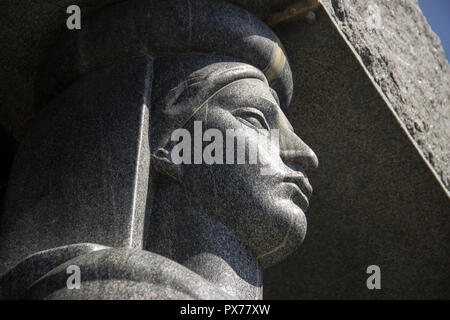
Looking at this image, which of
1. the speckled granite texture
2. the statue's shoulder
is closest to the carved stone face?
the statue's shoulder

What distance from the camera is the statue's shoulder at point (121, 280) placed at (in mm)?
2348

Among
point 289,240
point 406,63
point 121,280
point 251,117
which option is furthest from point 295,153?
point 406,63

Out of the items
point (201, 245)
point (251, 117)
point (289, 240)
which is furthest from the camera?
point (251, 117)

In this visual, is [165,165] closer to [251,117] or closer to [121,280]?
[251,117]

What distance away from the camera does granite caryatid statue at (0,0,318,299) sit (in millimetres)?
2928

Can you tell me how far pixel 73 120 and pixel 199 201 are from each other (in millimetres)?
868

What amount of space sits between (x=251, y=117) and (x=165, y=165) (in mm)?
545

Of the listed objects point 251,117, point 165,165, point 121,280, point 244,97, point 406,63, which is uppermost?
point 406,63

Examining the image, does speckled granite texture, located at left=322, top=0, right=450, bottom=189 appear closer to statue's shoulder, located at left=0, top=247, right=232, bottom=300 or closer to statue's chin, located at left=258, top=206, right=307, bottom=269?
statue's chin, located at left=258, top=206, right=307, bottom=269

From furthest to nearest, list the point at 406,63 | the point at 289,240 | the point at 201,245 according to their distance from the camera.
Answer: the point at 406,63 → the point at 289,240 → the point at 201,245

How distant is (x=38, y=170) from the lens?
330 centimetres

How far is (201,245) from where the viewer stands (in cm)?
300

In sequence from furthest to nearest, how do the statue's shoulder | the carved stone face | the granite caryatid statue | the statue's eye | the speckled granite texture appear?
the speckled granite texture → the statue's eye → the carved stone face → the granite caryatid statue → the statue's shoulder

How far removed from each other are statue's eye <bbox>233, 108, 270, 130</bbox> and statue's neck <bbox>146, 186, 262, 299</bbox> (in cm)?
52
